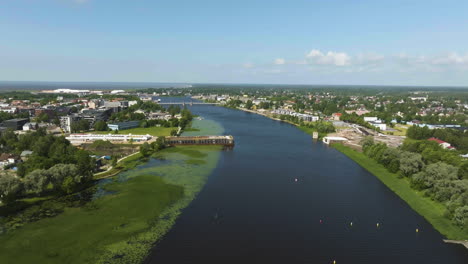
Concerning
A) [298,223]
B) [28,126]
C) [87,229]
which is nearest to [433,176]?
[298,223]

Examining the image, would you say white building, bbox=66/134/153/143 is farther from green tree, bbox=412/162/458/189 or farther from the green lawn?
green tree, bbox=412/162/458/189

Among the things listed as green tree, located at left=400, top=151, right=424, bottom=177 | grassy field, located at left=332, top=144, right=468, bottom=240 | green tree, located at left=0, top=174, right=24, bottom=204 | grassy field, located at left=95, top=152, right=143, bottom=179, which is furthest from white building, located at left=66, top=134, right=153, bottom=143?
green tree, located at left=400, top=151, right=424, bottom=177

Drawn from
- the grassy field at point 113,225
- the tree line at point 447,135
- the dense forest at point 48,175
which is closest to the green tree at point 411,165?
the tree line at point 447,135

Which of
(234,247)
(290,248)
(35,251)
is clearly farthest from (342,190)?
(35,251)

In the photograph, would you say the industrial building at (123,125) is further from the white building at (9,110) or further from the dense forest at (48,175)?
the white building at (9,110)

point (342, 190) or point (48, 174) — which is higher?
point (48, 174)

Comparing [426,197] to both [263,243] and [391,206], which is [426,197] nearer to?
[391,206]
